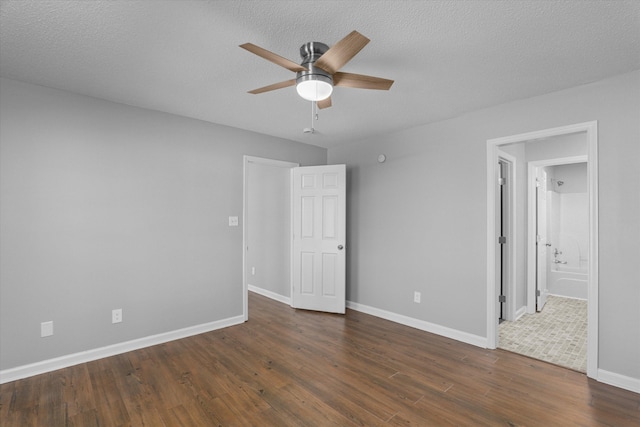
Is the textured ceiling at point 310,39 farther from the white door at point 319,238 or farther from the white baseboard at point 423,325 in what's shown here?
the white baseboard at point 423,325

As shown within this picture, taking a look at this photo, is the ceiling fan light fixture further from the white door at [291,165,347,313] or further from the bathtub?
the bathtub

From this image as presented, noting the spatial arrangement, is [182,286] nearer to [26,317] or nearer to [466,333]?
[26,317]

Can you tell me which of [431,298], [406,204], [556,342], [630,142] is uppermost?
[630,142]

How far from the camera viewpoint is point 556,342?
3.45 m

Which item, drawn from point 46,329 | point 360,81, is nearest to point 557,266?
point 360,81

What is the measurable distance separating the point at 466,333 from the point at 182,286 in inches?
130

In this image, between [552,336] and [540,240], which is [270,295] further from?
[540,240]

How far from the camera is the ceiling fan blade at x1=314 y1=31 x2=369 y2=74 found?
1.54 m

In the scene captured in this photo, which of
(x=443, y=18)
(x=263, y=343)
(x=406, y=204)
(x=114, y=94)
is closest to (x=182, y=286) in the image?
(x=263, y=343)

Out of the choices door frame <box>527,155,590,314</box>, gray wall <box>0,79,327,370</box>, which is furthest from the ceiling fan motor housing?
door frame <box>527,155,590,314</box>

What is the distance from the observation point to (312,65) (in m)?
1.88

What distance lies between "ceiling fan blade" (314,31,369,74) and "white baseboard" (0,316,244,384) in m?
3.25

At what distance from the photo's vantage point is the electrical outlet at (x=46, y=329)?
2.72 meters

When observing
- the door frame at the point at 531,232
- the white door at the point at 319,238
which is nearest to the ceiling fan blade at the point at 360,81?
the white door at the point at 319,238
